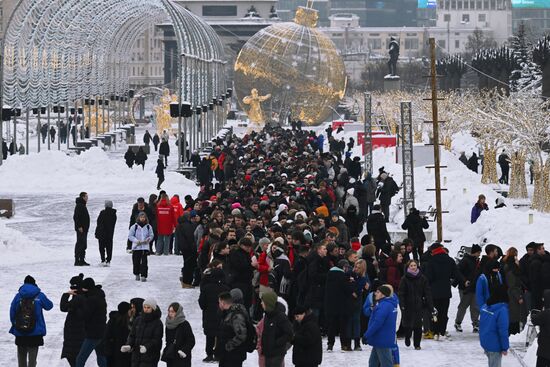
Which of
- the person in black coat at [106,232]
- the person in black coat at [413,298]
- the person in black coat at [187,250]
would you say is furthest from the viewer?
the person in black coat at [106,232]

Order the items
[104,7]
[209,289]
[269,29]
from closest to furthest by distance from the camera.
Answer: [209,289] < [104,7] < [269,29]

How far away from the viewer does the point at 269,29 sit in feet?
252

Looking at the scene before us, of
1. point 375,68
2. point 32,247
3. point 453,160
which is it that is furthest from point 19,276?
point 375,68

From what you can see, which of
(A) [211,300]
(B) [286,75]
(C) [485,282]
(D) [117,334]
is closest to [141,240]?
(A) [211,300]

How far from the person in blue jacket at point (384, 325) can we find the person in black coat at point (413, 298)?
197 cm

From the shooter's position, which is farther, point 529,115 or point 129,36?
point 129,36

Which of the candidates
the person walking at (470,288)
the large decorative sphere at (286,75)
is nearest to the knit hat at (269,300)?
the person walking at (470,288)

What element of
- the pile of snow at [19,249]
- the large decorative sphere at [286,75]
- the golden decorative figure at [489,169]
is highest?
the large decorative sphere at [286,75]

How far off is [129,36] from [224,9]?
229 feet

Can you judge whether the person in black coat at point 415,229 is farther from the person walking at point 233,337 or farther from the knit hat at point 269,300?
the knit hat at point 269,300

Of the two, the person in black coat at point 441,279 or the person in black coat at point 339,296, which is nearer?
the person in black coat at point 339,296

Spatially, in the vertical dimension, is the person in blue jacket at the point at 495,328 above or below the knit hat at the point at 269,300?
below

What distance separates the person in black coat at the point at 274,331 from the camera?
1295 cm

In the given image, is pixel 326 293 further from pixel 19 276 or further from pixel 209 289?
pixel 19 276
